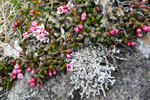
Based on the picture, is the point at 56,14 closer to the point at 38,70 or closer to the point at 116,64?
the point at 38,70

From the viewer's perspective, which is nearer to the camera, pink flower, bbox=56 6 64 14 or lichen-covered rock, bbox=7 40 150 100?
lichen-covered rock, bbox=7 40 150 100

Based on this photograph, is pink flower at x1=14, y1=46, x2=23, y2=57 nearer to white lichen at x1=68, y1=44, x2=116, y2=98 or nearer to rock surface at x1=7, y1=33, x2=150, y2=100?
rock surface at x1=7, y1=33, x2=150, y2=100

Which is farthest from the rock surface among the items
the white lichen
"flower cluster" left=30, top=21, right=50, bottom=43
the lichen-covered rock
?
"flower cluster" left=30, top=21, right=50, bottom=43

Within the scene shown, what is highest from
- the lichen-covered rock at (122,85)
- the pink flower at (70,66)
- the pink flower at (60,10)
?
the pink flower at (60,10)

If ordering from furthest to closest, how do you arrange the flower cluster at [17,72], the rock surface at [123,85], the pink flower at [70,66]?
the flower cluster at [17,72], the pink flower at [70,66], the rock surface at [123,85]

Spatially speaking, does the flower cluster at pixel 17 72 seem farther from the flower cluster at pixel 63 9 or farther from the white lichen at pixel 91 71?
the flower cluster at pixel 63 9

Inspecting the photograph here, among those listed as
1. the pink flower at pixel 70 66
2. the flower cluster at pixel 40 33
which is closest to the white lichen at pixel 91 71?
the pink flower at pixel 70 66

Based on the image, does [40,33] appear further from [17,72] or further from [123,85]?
[123,85]

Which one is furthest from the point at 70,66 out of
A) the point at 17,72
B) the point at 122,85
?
the point at 17,72
